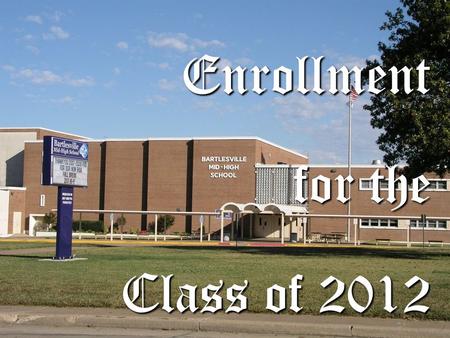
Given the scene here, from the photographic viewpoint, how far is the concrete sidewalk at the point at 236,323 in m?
11.0

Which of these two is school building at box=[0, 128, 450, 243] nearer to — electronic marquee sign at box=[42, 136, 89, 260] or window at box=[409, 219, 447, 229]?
window at box=[409, 219, 447, 229]

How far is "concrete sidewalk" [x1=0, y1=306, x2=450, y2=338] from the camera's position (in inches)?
432

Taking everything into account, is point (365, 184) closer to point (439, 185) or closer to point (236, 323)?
point (439, 185)

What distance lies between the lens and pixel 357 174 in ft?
225

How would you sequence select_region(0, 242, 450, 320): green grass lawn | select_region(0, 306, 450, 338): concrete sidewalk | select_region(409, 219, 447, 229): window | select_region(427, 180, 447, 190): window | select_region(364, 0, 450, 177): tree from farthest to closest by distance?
select_region(409, 219, 447, 229): window < select_region(427, 180, 447, 190): window < select_region(364, 0, 450, 177): tree < select_region(0, 242, 450, 320): green grass lawn < select_region(0, 306, 450, 338): concrete sidewalk

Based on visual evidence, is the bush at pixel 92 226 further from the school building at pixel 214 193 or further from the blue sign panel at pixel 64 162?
the blue sign panel at pixel 64 162

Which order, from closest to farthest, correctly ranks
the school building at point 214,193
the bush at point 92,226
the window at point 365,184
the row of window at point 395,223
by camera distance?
1. the row of window at point 395,223
2. the school building at point 214,193
3. the window at point 365,184
4. the bush at point 92,226

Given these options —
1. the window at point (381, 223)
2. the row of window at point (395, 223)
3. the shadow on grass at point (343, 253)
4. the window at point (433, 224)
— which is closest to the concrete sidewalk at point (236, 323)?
the shadow on grass at point (343, 253)

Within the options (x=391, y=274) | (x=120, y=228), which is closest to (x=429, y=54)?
(x=391, y=274)

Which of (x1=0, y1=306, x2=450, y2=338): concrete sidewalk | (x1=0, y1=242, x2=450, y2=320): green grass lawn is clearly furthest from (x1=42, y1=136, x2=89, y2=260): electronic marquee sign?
(x1=0, y1=306, x2=450, y2=338): concrete sidewalk

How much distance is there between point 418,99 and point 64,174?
1495cm

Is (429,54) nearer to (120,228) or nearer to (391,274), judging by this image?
(391,274)

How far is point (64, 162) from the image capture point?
28578 millimetres

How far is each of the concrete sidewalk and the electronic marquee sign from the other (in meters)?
15.3
